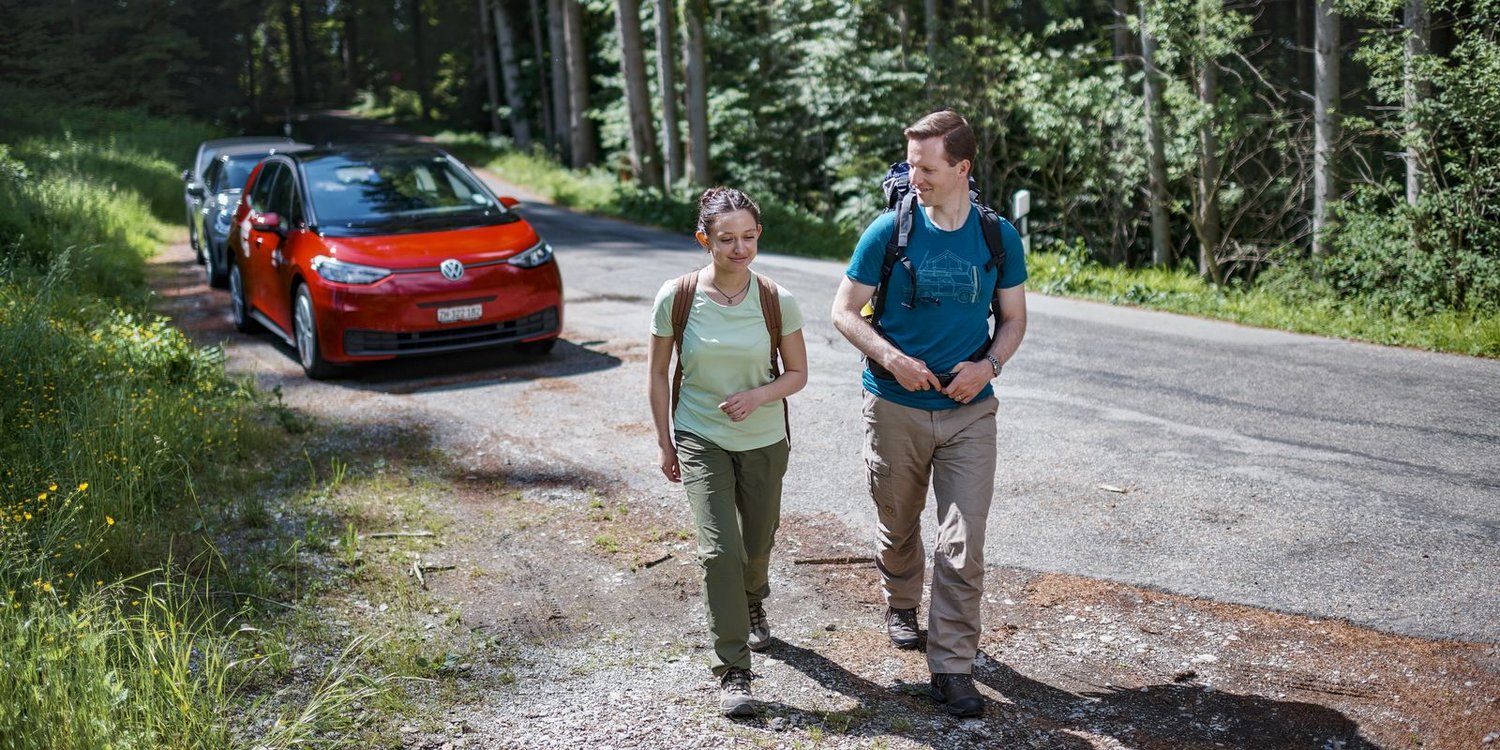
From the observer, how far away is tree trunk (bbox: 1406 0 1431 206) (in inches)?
476

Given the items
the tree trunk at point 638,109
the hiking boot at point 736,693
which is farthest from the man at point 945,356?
the tree trunk at point 638,109

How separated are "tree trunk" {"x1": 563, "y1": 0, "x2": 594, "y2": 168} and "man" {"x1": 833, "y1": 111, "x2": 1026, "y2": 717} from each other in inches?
1072

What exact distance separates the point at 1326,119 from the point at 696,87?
13854mm

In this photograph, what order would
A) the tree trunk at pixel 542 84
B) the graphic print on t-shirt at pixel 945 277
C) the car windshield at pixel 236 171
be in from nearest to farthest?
the graphic print on t-shirt at pixel 945 277 < the car windshield at pixel 236 171 < the tree trunk at pixel 542 84

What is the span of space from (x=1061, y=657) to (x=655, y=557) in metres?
2.08

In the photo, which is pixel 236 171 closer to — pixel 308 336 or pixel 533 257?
pixel 308 336

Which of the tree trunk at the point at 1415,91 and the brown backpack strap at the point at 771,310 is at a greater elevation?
the tree trunk at the point at 1415,91

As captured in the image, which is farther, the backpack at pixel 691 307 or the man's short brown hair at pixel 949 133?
the backpack at pixel 691 307

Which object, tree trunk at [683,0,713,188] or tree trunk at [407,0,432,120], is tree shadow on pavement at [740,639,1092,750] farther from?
tree trunk at [407,0,432,120]

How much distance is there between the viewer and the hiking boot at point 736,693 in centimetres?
441

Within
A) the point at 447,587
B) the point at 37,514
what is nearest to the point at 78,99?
the point at 37,514

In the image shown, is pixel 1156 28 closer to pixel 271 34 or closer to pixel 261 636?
pixel 261 636

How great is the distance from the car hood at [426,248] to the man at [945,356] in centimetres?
620

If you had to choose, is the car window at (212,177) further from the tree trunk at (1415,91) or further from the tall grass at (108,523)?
the tree trunk at (1415,91)
